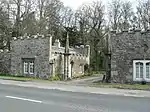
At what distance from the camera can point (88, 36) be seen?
55594 millimetres

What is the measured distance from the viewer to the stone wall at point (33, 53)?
1332 inches

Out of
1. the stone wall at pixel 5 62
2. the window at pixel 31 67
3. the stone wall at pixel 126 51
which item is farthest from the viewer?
the stone wall at pixel 5 62

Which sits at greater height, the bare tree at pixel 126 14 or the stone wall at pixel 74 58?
the bare tree at pixel 126 14

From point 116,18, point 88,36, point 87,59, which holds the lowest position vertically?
point 87,59

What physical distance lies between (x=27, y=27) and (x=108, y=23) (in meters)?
15.2

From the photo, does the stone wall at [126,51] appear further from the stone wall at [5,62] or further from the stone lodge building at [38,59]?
the stone wall at [5,62]

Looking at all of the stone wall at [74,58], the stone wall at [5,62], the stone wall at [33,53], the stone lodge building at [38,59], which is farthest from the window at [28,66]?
the stone wall at [5,62]

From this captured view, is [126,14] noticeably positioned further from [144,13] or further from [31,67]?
[31,67]

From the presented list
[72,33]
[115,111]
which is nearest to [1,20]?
[72,33]

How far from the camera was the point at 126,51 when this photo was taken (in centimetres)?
2819

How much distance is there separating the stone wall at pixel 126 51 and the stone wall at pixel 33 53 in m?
8.33

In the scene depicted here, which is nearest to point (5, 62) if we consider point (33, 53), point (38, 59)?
point (33, 53)

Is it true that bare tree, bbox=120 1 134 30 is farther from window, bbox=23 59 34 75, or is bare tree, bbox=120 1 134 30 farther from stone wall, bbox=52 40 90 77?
window, bbox=23 59 34 75

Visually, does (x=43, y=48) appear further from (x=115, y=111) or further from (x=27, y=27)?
(x=115, y=111)
